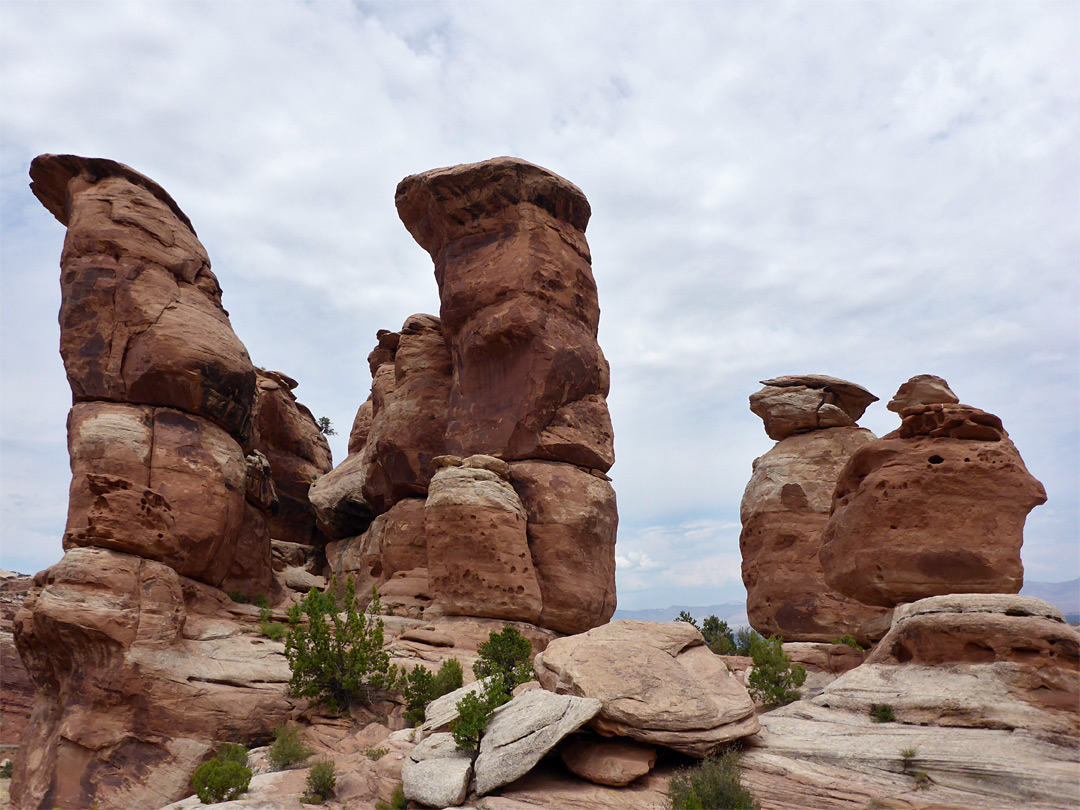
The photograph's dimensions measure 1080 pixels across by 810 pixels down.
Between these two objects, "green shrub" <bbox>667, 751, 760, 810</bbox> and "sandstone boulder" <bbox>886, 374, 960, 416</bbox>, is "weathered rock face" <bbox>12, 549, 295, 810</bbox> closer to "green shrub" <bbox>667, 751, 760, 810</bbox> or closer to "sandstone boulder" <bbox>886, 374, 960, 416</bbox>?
"green shrub" <bbox>667, 751, 760, 810</bbox>

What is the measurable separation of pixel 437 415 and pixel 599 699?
19.8 metres

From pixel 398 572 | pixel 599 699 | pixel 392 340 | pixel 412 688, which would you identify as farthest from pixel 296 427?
pixel 599 699

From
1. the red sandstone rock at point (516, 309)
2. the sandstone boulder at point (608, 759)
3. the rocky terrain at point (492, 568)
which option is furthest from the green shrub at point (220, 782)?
the red sandstone rock at point (516, 309)

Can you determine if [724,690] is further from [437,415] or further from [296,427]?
[296,427]

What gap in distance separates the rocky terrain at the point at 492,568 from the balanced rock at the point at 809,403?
0.43 feet

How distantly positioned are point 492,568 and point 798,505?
37.0 ft

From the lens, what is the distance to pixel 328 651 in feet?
57.3

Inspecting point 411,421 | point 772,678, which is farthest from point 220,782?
point 411,421

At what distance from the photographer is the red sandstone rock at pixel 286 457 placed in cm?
3784

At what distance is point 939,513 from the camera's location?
12.9 m

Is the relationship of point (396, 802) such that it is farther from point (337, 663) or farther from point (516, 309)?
point (516, 309)

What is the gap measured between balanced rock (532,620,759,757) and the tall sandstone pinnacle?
8.93 m

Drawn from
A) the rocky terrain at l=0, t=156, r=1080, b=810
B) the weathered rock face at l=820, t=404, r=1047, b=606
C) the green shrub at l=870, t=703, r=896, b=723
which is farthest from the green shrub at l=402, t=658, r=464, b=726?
the green shrub at l=870, t=703, r=896, b=723

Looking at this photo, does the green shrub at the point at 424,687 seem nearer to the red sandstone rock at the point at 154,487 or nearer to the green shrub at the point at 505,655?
the green shrub at the point at 505,655
